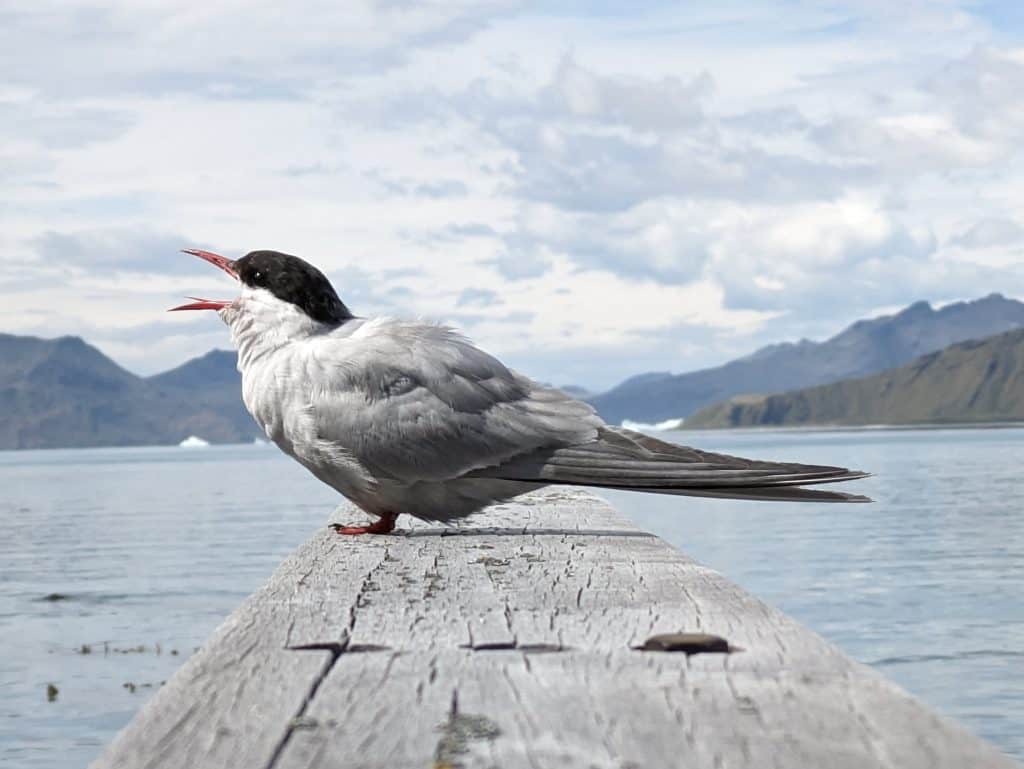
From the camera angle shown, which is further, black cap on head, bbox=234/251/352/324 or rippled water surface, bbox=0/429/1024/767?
rippled water surface, bbox=0/429/1024/767

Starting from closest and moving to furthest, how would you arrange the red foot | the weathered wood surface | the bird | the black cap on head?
1. the weathered wood surface
2. the bird
3. the black cap on head
4. the red foot

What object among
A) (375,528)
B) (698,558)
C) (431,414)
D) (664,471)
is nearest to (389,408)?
(431,414)

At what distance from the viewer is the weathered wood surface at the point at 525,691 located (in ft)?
10.5

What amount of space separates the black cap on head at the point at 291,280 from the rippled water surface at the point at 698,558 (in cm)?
1206

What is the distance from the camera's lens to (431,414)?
8.05m

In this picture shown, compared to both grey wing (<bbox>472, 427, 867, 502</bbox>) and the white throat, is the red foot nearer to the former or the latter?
grey wing (<bbox>472, 427, 867, 502</bbox>)

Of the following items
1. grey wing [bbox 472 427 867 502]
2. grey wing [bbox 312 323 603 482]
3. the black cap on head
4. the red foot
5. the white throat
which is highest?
the black cap on head

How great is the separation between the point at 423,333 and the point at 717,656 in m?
4.76

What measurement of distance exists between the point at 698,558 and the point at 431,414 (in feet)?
118

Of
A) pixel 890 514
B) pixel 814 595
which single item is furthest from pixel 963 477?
pixel 814 595

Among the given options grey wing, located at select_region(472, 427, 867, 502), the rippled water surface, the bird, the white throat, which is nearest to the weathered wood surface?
grey wing, located at select_region(472, 427, 867, 502)

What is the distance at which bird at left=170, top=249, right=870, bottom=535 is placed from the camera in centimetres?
790

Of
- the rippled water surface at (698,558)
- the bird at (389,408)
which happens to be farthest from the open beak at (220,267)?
the rippled water surface at (698,558)

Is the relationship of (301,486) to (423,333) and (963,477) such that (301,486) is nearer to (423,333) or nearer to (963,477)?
(963,477)
